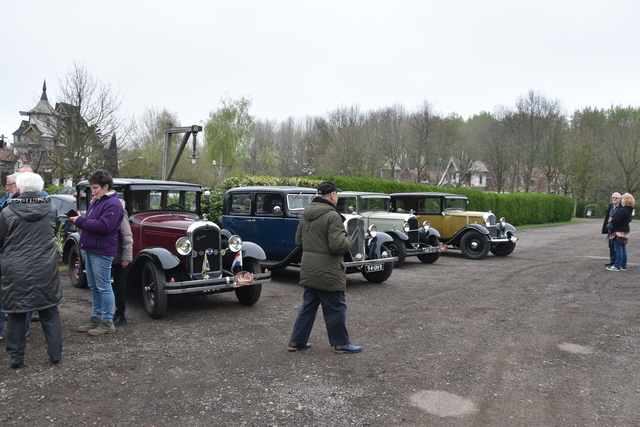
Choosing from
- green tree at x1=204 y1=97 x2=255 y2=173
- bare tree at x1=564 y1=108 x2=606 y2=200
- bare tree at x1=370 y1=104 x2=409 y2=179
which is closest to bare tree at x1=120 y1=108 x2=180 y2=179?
green tree at x1=204 y1=97 x2=255 y2=173

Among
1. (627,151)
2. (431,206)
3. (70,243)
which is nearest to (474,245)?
(431,206)

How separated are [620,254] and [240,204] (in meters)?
8.60

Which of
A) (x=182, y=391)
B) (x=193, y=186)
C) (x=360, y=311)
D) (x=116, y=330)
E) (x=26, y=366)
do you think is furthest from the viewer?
(x=193, y=186)

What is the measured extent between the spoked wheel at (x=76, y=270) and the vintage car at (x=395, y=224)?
221 inches

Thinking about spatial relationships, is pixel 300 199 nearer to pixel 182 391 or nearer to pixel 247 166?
pixel 182 391

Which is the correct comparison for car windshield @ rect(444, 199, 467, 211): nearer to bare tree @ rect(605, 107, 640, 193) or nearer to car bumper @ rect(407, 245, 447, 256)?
car bumper @ rect(407, 245, 447, 256)

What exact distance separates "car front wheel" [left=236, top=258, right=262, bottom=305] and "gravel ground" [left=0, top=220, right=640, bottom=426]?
0.47ft

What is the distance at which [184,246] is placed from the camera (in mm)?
6668

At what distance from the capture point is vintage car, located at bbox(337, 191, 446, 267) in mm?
11711

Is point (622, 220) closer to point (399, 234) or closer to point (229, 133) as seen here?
point (399, 234)

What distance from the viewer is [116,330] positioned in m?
5.84

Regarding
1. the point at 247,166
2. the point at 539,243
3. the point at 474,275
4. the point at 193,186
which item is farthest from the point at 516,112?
the point at 193,186

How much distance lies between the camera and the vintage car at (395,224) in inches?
461

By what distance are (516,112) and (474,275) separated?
137ft
